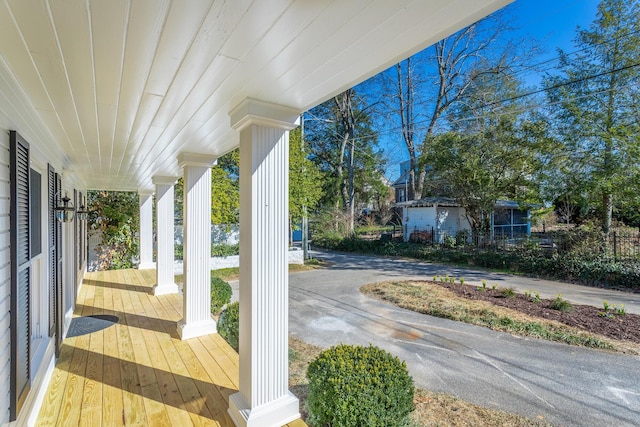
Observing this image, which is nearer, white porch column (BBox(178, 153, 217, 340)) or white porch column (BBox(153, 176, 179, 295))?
white porch column (BBox(178, 153, 217, 340))

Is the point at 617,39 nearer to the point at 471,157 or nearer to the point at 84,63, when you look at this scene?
the point at 471,157

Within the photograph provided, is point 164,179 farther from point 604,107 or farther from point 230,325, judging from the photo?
point 604,107

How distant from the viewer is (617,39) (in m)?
9.16

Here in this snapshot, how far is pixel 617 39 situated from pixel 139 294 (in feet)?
46.5

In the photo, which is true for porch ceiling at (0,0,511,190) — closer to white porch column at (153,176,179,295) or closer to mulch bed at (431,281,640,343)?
white porch column at (153,176,179,295)

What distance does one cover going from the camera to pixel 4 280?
4.97 feet

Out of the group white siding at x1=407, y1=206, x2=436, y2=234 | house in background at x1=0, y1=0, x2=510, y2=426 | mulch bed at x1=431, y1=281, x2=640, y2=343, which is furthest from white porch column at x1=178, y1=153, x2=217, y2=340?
white siding at x1=407, y1=206, x2=436, y2=234

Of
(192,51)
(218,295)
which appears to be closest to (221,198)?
(218,295)

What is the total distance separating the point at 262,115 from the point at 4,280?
5.19 ft

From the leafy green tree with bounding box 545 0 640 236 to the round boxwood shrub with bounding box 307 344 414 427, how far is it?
1004 centimetres

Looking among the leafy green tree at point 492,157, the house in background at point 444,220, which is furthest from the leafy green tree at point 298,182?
the house in background at point 444,220

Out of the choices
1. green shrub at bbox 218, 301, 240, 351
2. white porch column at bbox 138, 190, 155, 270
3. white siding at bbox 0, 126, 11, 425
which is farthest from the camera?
white porch column at bbox 138, 190, 155, 270

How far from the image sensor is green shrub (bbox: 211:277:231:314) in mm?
4586

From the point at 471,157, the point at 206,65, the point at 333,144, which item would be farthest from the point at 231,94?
the point at 333,144
